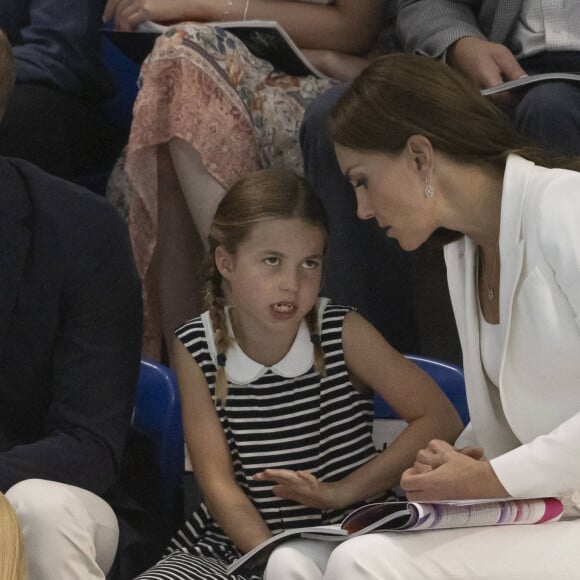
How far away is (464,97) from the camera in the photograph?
5.85ft

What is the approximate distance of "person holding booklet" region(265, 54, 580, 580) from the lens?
1588mm

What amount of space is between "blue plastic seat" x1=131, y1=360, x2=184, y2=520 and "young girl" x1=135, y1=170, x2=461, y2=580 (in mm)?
42

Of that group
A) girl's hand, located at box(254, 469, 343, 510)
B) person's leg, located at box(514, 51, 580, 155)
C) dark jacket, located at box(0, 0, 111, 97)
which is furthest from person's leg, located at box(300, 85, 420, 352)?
dark jacket, located at box(0, 0, 111, 97)

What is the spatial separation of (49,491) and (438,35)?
1307mm

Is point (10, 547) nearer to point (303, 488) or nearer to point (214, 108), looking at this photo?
point (303, 488)

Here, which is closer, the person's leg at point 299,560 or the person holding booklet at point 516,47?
the person's leg at point 299,560

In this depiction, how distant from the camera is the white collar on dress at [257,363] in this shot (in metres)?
2.12

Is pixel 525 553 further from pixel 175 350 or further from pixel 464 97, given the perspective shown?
pixel 175 350

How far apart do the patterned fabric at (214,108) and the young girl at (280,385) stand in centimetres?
41

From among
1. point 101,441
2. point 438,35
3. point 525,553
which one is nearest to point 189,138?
point 438,35

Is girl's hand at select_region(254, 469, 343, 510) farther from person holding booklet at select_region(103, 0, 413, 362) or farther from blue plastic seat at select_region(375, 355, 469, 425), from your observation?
person holding booklet at select_region(103, 0, 413, 362)

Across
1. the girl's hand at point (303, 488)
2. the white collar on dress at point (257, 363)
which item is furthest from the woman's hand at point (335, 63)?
the girl's hand at point (303, 488)

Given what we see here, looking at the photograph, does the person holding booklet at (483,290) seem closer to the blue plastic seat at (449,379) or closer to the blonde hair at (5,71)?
the blue plastic seat at (449,379)

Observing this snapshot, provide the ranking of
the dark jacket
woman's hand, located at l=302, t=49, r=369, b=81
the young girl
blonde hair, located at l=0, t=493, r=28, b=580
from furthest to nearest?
the dark jacket, woman's hand, located at l=302, t=49, r=369, b=81, the young girl, blonde hair, located at l=0, t=493, r=28, b=580
